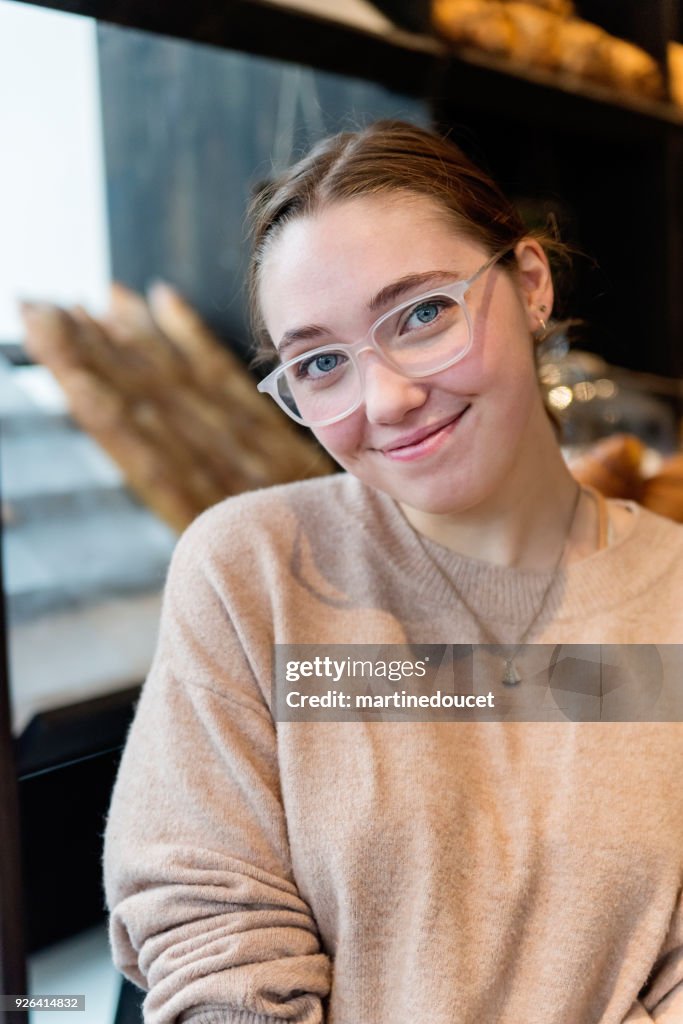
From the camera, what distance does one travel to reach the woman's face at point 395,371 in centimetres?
84

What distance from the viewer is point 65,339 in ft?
5.81

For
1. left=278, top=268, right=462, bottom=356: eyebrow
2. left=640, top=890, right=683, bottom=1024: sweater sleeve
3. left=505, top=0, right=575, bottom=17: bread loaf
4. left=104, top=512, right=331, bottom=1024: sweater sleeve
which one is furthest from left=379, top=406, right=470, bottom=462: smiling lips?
left=505, top=0, right=575, bottom=17: bread loaf

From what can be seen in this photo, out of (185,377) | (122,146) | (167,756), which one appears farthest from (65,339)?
(167,756)

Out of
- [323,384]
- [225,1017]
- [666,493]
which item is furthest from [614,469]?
[225,1017]

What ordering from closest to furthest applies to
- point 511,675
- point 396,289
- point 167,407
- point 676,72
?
1. point 396,289
2. point 511,675
3. point 676,72
4. point 167,407

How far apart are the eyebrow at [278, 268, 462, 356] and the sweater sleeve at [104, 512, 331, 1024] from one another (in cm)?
25

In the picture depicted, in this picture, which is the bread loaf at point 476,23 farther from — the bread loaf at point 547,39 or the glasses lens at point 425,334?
the glasses lens at point 425,334

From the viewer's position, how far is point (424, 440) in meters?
0.85

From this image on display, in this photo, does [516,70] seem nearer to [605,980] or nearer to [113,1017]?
[605,980]


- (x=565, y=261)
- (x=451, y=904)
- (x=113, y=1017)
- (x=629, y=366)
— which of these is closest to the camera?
(x=451, y=904)

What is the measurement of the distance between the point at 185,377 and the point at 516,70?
886 millimetres

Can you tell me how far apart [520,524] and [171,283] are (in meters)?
1.55

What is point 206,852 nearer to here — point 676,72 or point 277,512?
point 277,512

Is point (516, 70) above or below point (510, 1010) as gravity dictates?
above
